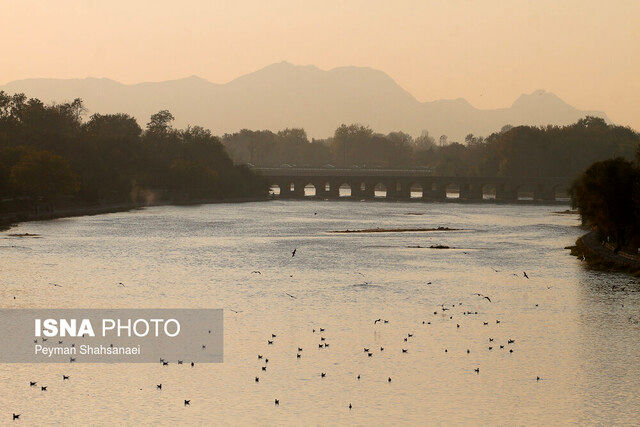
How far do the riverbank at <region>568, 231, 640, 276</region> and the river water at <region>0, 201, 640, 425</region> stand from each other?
1619 mm

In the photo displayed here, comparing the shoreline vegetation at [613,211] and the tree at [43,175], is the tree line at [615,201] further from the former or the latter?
the tree at [43,175]

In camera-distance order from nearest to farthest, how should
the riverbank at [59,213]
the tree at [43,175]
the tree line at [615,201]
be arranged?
1. the tree line at [615,201]
2. the riverbank at [59,213]
3. the tree at [43,175]

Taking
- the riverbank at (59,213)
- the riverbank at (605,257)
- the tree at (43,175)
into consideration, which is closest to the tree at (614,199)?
the riverbank at (605,257)

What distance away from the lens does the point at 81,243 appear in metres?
100

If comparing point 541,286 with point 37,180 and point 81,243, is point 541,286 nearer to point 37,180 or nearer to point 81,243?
point 81,243

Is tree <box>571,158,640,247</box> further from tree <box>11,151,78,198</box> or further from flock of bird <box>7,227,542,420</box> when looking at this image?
tree <box>11,151,78,198</box>

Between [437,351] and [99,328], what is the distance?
636 inches

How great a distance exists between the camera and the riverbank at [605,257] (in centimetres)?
7369

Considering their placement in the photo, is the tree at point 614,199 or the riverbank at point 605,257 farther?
the tree at point 614,199

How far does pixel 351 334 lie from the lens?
4516cm

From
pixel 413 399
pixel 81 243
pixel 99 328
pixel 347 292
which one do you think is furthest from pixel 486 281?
pixel 81 243

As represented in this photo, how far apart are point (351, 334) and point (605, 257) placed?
41.6m

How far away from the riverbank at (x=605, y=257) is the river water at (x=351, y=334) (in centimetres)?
162

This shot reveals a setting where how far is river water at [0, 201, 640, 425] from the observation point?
106 ft
